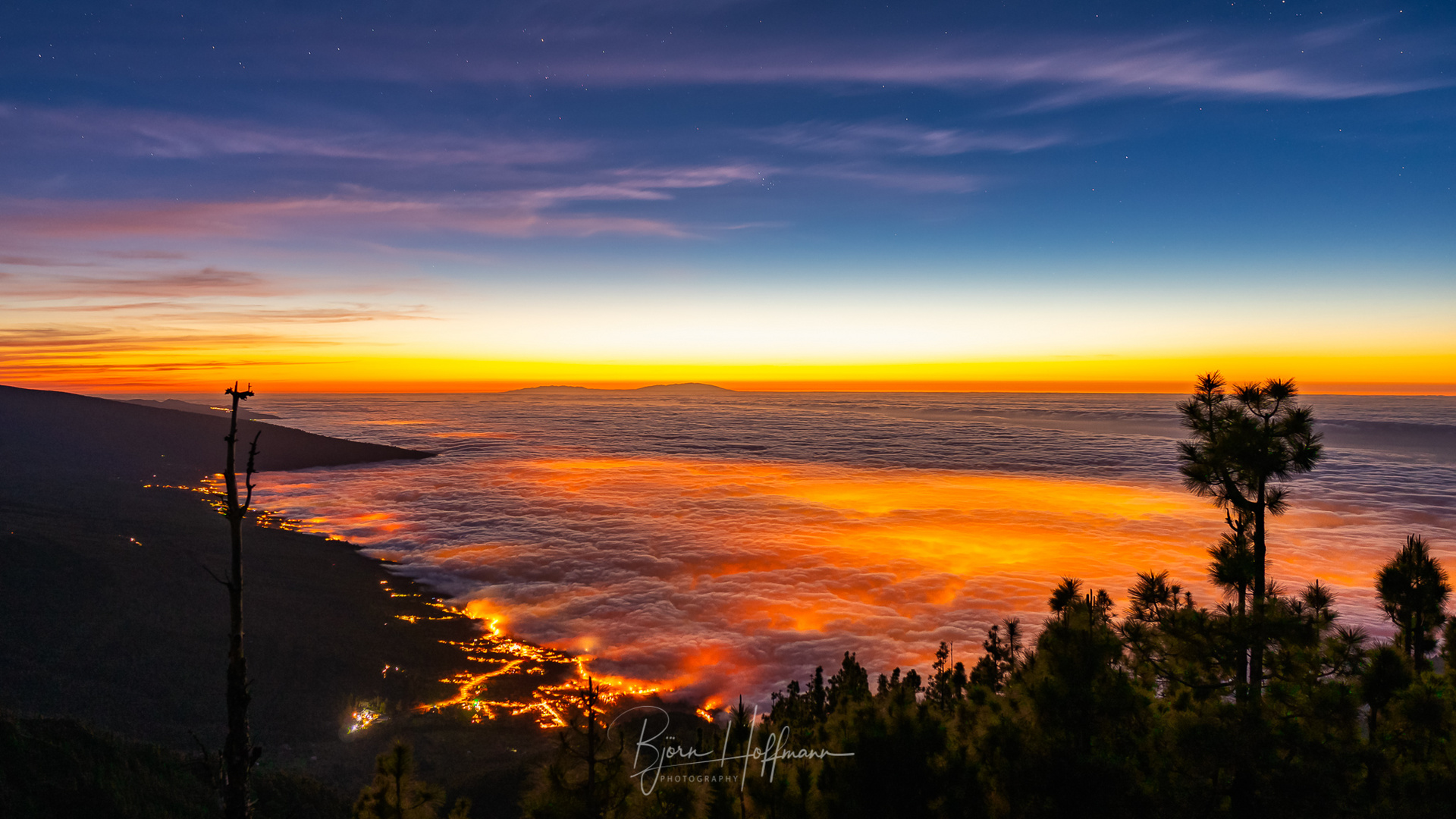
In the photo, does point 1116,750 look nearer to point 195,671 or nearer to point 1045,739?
point 1045,739

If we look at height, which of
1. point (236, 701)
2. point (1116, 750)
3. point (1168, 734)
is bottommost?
point (1116, 750)

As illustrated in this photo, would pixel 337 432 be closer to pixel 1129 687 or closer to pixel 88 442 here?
pixel 88 442

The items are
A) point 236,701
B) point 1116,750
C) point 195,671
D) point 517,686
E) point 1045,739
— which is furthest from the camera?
point 517,686

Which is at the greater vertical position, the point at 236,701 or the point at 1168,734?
the point at 1168,734

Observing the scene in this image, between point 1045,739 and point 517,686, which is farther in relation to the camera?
point 517,686

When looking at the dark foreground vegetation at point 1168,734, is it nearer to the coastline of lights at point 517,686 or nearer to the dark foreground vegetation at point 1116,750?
the dark foreground vegetation at point 1116,750

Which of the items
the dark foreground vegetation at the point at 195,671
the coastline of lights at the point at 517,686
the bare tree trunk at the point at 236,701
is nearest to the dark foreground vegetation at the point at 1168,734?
the bare tree trunk at the point at 236,701

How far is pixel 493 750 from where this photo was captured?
1212 centimetres

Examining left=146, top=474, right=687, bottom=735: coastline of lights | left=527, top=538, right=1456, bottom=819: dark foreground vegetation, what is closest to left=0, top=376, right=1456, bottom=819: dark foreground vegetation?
left=527, top=538, right=1456, bottom=819: dark foreground vegetation

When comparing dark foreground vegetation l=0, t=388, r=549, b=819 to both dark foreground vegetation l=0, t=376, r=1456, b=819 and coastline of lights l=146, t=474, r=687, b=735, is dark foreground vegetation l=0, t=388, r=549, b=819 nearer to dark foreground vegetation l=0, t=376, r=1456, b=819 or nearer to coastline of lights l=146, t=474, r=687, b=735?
dark foreground vegetation l=0, t=376, r=1456, b=819

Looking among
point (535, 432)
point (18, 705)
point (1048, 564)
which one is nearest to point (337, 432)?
point (535, 432)

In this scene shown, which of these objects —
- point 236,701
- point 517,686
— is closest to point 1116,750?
point 236,701

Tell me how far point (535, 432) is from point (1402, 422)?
14576cm

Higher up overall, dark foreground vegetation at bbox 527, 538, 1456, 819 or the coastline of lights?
dark foreground vegetation at bbox 527, 538, 1456, 819
